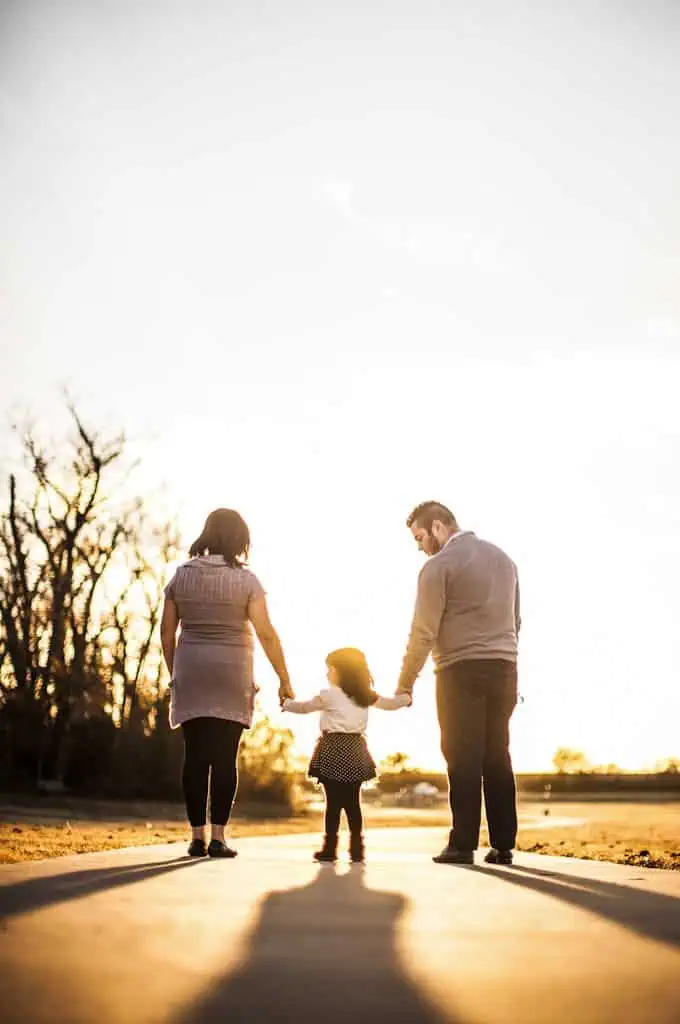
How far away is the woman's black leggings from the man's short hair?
171cm

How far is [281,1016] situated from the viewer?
2.38 meters

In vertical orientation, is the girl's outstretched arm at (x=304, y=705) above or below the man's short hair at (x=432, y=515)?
below

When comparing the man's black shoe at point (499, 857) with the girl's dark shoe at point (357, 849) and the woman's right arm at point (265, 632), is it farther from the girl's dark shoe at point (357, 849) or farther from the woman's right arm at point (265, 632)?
the woman's right arm at point (265, 632)

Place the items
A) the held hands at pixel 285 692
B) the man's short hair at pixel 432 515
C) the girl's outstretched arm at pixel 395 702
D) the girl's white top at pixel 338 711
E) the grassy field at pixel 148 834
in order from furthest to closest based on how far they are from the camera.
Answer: the grassy field at pixel 148 834
the girl's white top at pixel 338 711
the held hands at pixel 285 692
the man's short hair at pixel 432 515
the girl's outstretched arm at pixel 395 702

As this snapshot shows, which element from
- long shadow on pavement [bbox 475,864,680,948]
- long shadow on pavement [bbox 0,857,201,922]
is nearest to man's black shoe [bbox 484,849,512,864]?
long shadow on pavement [bbox 475,864,680,948]

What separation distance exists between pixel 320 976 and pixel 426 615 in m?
4.30

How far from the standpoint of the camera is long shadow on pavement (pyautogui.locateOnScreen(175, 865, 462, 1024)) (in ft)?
7.88

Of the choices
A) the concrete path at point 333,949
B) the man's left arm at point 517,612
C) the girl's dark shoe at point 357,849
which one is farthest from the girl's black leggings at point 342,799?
the concrete path at point 333,949

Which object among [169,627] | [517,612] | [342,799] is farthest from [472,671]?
[169,627]

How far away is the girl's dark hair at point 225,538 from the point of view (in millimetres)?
7457

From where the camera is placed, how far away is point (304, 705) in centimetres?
806

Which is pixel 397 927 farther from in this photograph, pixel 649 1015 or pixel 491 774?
pixel 491 774

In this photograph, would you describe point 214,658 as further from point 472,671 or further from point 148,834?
point 148,834

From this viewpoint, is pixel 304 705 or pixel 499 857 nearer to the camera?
pixel 499 857
